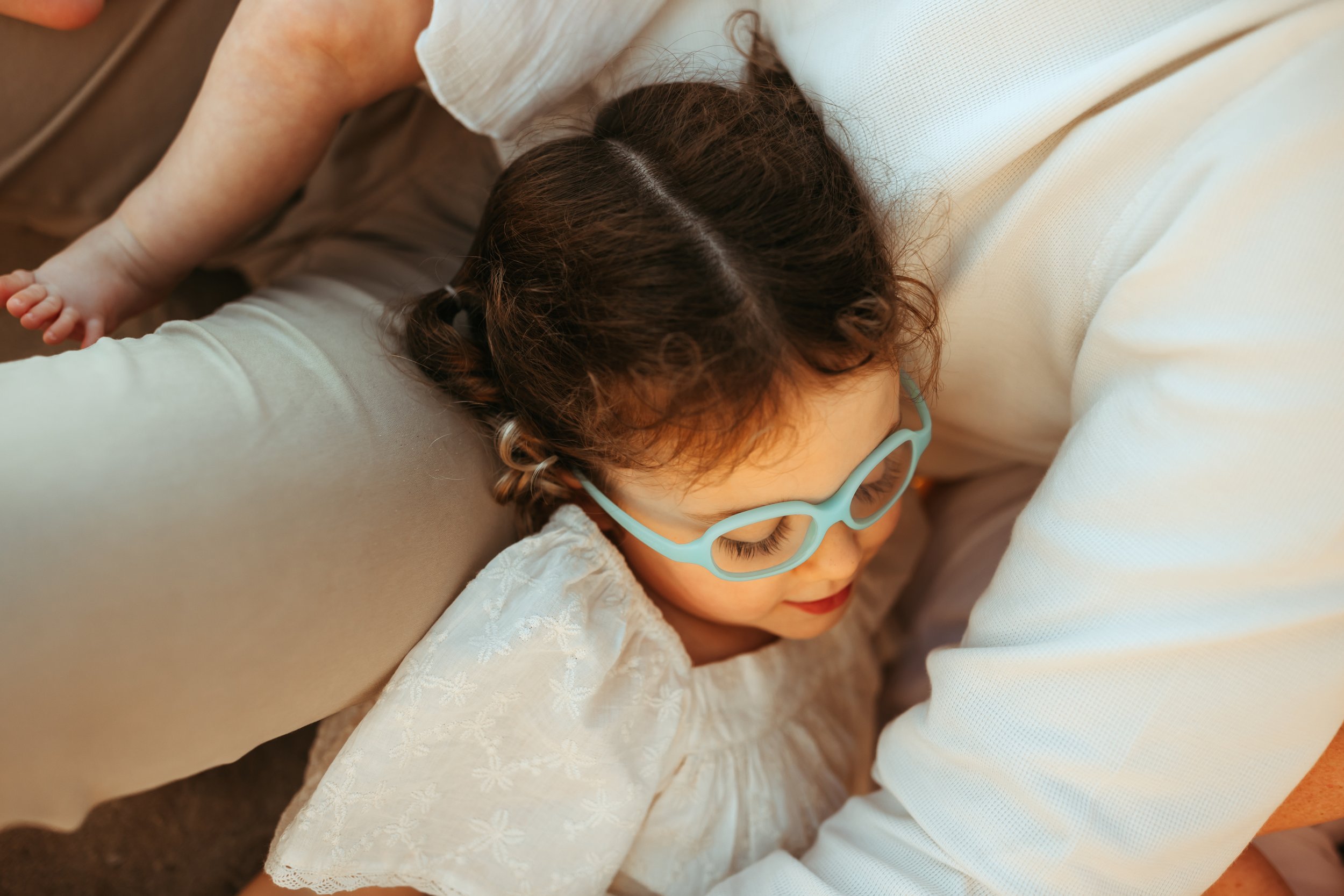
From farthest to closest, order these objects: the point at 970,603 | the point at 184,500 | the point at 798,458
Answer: the point at 970,603 → the point at 798,458 → the point at 184,500

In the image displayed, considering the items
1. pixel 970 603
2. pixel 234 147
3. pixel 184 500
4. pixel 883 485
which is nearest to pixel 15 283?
pixel 234 147

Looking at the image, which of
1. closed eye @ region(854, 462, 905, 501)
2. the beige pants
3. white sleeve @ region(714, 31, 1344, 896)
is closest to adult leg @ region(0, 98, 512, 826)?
the beige pants

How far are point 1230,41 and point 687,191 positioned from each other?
0.40 meters

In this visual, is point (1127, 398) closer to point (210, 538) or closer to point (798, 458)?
point (798, 458)

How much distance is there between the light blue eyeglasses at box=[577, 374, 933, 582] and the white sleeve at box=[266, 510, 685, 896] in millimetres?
72

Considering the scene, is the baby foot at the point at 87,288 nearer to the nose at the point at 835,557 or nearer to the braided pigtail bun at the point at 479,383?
the braided pigtail bun at the point at 479,383

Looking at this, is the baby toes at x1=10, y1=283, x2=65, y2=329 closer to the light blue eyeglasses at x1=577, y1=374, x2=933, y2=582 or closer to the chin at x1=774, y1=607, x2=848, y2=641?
the light blue eyeglasses at x1=577, y1=374, x2=933, y2=582

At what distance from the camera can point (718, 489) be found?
727mm

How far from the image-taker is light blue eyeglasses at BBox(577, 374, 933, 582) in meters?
0.74

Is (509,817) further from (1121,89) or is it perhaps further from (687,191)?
(1121,89)

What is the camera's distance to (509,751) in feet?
2.52

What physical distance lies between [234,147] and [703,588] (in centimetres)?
59

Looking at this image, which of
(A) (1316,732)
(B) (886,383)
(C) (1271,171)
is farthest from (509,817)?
(C) (1271,171)

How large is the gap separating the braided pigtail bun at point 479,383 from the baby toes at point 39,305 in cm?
30
